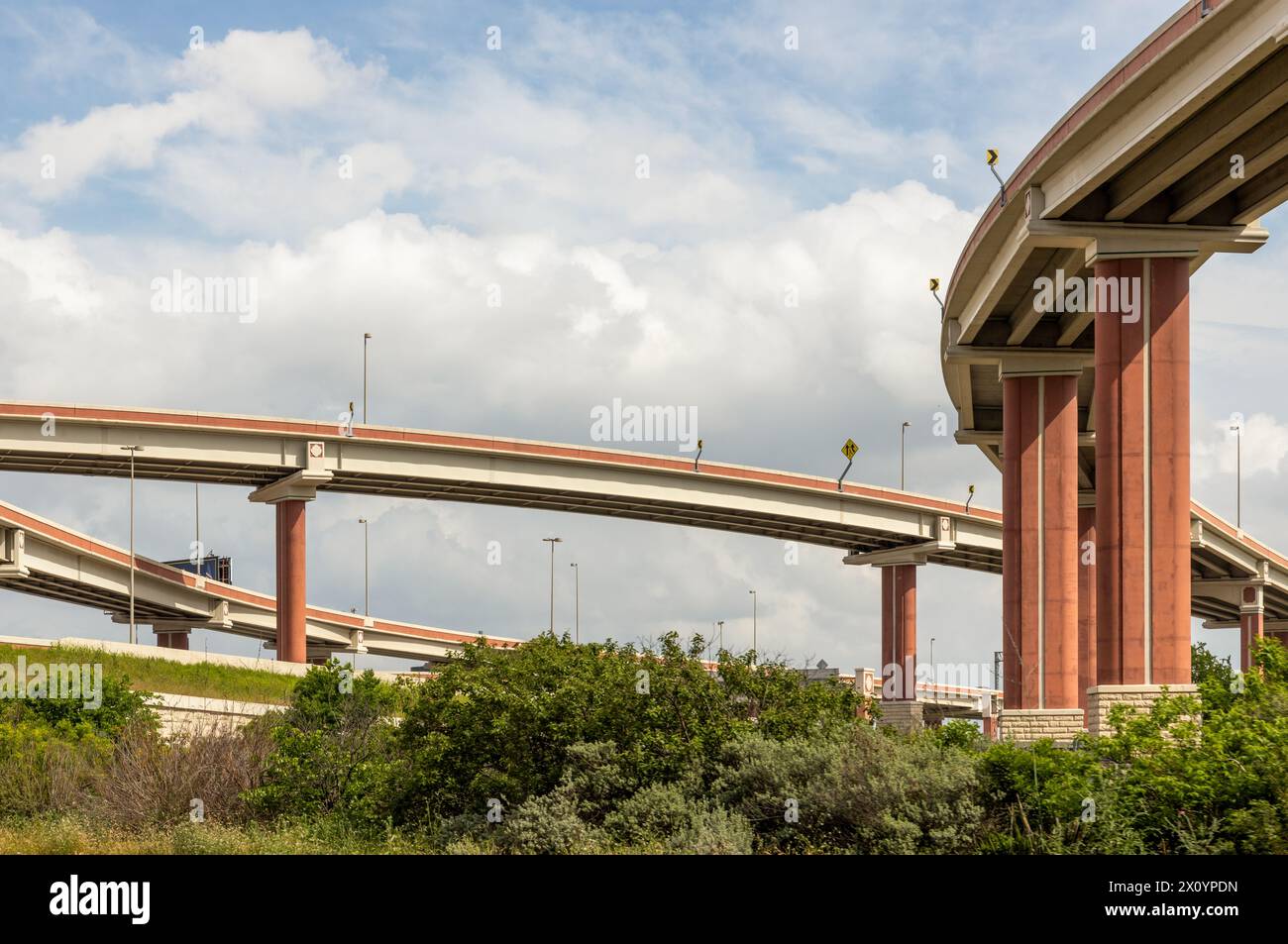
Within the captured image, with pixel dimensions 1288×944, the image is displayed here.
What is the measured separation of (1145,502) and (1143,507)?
109 millimetres

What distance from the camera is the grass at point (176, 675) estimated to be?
45906mm

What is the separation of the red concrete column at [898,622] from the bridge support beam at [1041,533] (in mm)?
36147

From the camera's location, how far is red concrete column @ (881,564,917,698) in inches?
3130

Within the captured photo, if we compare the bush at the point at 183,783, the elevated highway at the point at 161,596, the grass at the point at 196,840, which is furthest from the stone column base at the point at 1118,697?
the elevated highway at the point at 161,596

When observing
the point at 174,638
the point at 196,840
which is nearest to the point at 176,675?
the point at 196,840

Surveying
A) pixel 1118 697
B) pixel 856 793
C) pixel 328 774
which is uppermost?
pixel 1118 697

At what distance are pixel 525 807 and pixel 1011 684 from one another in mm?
23853

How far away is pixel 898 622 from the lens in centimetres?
8062

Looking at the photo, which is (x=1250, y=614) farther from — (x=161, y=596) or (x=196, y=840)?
(x=196, y=840)

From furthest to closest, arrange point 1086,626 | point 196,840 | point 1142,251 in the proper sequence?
1. point 1086,626
2. point 1142,251
3. point 196,840

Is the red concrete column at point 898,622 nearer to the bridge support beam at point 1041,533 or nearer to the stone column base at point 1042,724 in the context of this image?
the bridge support beam at point 1041,533
